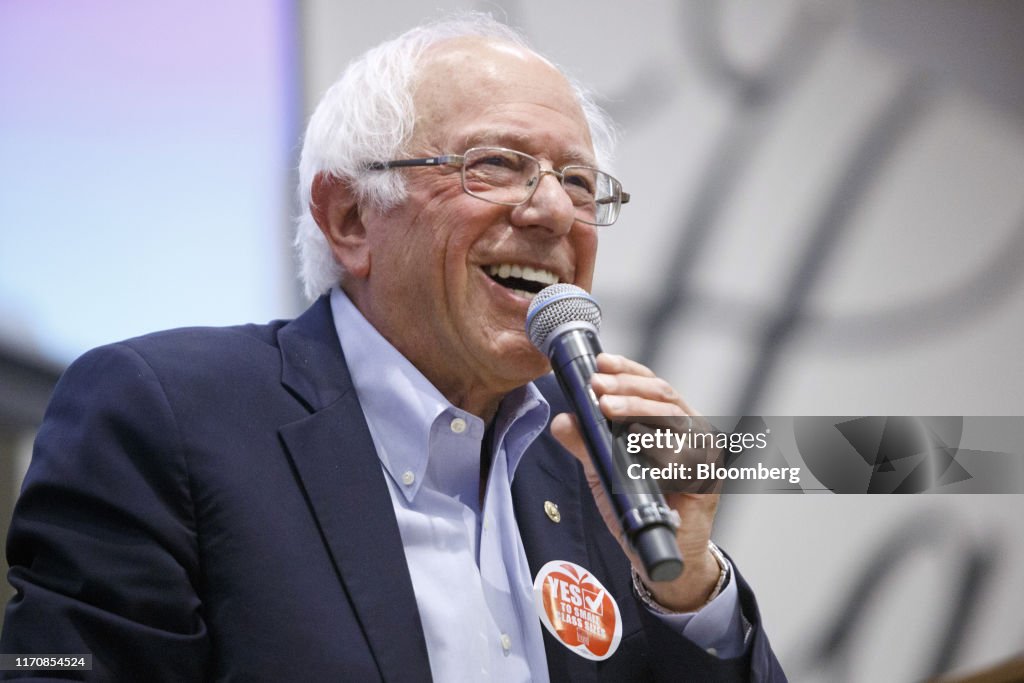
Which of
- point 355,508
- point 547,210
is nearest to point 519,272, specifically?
point 547,210

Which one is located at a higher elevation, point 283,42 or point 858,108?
point 283,42

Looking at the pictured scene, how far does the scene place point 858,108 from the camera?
3074mm

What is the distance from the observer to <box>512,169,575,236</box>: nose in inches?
69.7

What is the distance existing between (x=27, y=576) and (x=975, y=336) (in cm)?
273

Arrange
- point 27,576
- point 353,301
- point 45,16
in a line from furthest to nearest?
point 45,16 < point 353,301 < point 27,576

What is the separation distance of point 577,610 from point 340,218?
2.92ft

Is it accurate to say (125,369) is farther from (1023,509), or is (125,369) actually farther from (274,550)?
(1023,509)

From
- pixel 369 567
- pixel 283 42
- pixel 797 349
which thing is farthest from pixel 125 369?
pixel 797 349

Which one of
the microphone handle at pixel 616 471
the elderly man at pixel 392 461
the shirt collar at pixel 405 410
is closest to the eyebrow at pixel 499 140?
the elderly man at pixel 392 461

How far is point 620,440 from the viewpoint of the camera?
1158 millimetres

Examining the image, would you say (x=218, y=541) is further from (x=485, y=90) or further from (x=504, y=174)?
(x=485, y=90)

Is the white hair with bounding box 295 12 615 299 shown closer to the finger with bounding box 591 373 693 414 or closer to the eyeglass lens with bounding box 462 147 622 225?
the eyeglass lens with bounding box 462 147 622 225

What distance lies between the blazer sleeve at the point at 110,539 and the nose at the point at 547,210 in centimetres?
68

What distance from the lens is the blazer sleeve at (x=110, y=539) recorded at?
4.34ft
